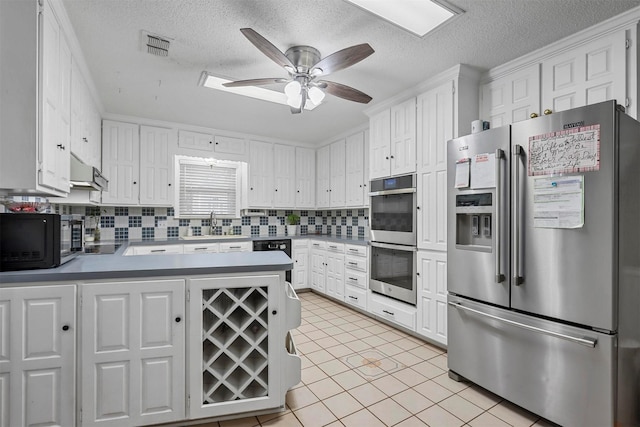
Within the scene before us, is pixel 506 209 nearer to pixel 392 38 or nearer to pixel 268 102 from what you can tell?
pixel 392 38

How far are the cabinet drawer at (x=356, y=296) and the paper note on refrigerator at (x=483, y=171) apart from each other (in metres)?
2.13

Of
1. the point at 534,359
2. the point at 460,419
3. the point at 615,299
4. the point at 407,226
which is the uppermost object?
the point at 407,226

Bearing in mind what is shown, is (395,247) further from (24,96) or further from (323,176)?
(24,96)

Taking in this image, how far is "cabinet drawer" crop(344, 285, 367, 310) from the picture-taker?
12.7 ft

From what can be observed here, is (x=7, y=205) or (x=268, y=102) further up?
(x=268, y=102)

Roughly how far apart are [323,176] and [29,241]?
412 centimetres

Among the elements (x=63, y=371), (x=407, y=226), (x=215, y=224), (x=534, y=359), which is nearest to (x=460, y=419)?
(x=534, y=359)

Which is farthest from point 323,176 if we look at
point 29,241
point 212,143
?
point 29,241

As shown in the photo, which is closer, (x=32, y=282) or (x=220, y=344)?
(x=32, y=282)

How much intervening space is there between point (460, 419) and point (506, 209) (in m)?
1.34

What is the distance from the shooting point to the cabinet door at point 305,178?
5.41 meters

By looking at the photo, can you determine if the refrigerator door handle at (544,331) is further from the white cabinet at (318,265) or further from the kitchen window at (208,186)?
the kitchen window at (208,186)

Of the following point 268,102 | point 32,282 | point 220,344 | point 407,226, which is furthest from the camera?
point 268,102

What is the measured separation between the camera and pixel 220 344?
1.84m
